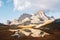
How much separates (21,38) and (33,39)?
242cm

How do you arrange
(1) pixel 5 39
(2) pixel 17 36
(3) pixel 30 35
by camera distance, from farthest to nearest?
1. (3) pixel 30 35
2. (2) pixel 17 36
3. (1) pixel 5 39

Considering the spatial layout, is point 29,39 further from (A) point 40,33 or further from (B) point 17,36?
(A) point 40,33

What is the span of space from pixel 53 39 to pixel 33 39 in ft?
13.0

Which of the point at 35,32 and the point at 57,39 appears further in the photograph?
the point at 35,32

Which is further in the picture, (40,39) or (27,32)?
(27,32)

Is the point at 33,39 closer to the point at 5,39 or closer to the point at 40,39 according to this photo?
the point at 40,39

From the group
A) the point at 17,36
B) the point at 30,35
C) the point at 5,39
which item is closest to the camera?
the point at 5,39

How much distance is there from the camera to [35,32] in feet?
122

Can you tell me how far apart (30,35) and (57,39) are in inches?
274

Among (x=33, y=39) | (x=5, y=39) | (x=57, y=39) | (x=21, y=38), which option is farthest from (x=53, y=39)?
(x=5, y=39)

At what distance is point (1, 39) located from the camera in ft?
102

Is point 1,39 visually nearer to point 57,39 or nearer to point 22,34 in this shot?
point 22,34

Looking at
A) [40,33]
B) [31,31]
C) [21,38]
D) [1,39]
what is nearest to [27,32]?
[31,31]

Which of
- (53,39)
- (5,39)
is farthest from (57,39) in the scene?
(5,39)
